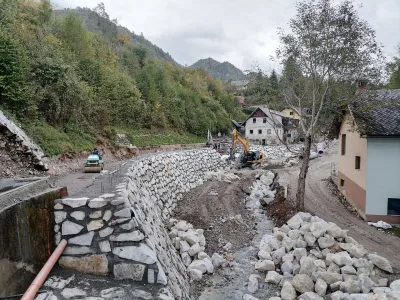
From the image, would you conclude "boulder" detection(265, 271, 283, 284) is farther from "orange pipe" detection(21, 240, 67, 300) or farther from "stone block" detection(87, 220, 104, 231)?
"orange pipe" detection(21, 240, 67, 300)

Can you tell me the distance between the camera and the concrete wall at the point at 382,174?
47.3 ft

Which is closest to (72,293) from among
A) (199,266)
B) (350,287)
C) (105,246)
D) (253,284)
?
(105,246)

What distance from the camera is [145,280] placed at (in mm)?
5840

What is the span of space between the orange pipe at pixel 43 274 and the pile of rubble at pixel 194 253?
4.68 metres

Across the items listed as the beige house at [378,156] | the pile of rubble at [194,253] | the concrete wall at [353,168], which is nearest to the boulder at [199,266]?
the pile of rubble at [194,253]

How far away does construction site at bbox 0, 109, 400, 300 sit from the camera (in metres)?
5.51

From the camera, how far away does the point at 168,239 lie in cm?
1016

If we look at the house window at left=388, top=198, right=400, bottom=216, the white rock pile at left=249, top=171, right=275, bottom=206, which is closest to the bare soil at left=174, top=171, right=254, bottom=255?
the white rock pile at left=249, top=171, right=275, bottom=206

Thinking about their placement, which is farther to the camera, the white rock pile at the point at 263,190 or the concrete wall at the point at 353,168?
the white rock pile at the point at 263,190

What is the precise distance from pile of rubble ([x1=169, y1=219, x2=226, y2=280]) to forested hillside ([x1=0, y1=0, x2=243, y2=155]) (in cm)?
Answer: 698

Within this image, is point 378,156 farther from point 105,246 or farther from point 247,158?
point 247,158

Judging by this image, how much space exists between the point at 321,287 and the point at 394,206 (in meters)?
7.85

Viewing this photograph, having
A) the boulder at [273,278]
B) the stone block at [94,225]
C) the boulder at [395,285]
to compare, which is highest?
the stone block at [94,225]

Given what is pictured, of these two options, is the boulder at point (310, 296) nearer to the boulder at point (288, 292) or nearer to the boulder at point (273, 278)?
the boulder at point (288, 292)
